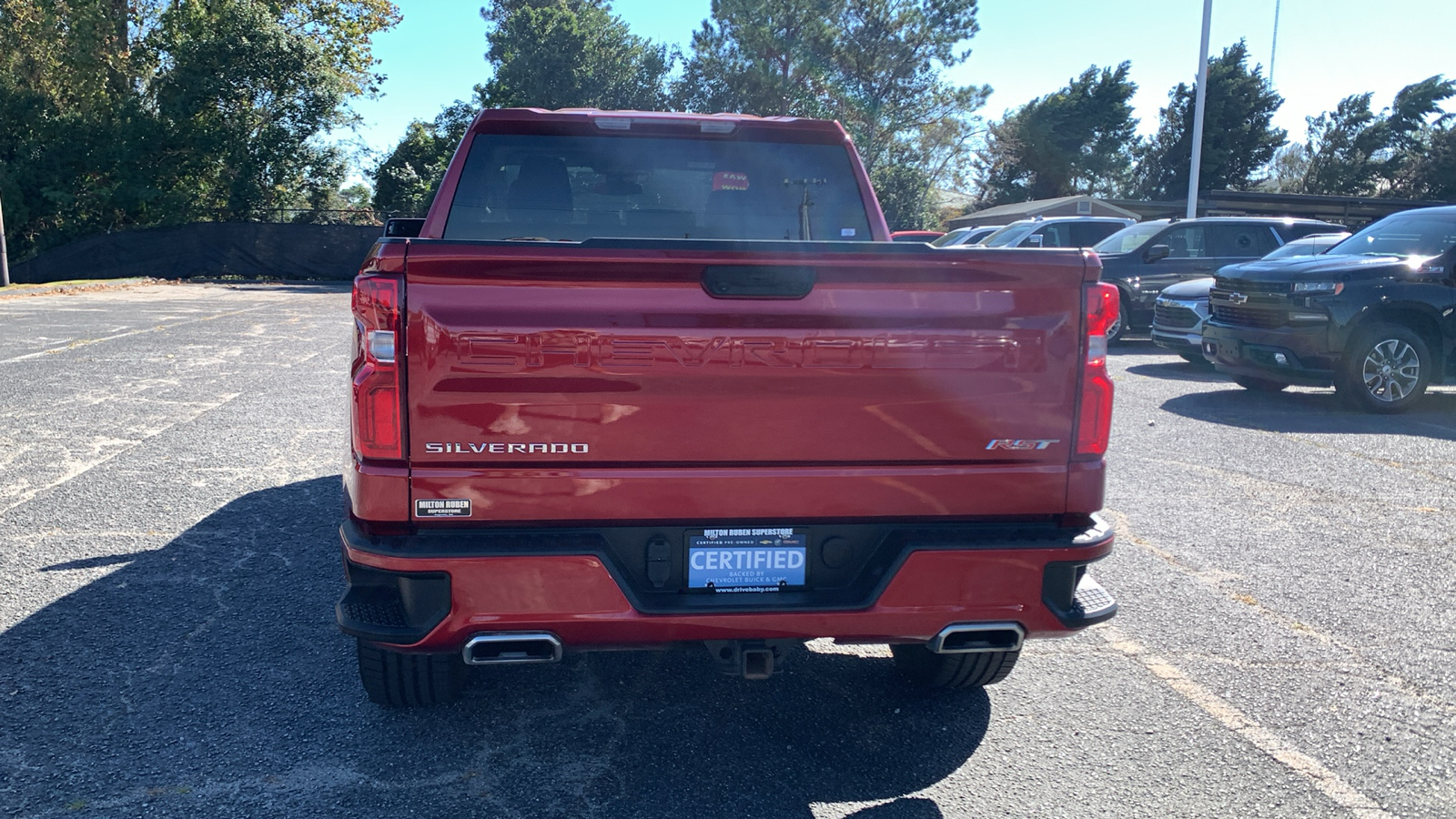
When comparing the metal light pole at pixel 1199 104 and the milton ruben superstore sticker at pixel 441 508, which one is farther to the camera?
the metal light pole at pixel 1199 104

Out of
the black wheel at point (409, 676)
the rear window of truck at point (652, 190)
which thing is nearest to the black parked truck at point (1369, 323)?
the rear window of truck at point (652, 190)

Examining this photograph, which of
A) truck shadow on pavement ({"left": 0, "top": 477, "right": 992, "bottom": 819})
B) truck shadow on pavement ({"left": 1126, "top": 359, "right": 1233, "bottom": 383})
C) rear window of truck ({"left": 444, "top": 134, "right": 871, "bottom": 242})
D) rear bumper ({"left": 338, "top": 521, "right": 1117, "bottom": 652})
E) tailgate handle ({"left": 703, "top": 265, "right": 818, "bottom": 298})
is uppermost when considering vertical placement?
Answer: rear window of truck ({"left": 444, "top": 134, "right": 871, "bottom": 242})

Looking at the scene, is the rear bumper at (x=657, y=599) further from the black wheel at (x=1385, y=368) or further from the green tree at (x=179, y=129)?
the green tree at (x=179, y=129)

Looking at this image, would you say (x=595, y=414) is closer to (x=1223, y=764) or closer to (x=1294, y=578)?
(x=1223, y=764)

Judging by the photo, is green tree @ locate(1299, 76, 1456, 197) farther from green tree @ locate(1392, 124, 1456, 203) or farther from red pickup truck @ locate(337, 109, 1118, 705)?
red pickup truck @ locate(337, 109, 1118, 705)

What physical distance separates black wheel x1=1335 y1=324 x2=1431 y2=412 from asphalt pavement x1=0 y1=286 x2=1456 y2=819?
115 inches

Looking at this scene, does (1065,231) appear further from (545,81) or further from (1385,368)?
(545,81)

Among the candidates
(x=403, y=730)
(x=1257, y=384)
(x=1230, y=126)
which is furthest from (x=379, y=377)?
(x=1230, y=126)

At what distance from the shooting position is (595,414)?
269cm

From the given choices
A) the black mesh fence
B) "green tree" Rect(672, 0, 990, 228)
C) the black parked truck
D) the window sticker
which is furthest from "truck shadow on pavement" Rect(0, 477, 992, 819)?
"green tree" Rect(672, 0, 990, 228)

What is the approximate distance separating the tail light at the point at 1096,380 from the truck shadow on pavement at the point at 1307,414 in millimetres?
6702

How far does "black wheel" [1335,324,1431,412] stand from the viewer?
9.40 meters

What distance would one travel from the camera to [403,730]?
3377mm

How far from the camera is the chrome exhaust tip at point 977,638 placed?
116 inches
